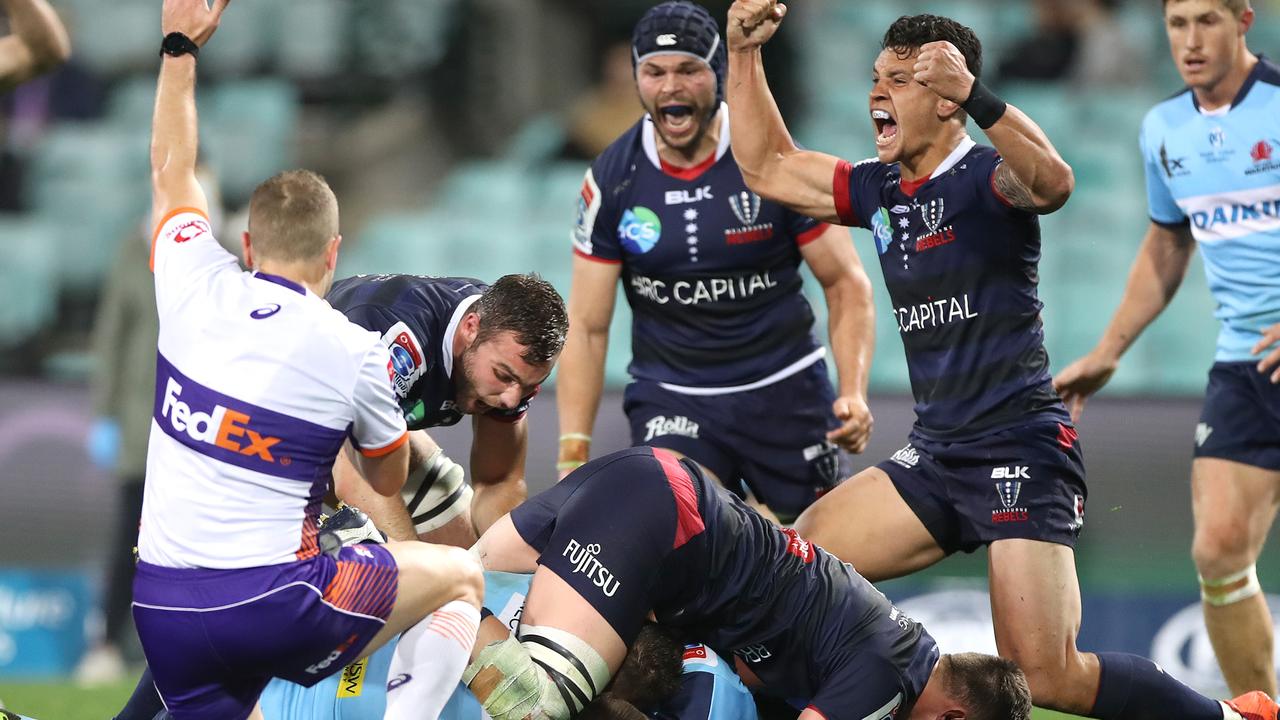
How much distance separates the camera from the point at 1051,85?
10219 millimetres

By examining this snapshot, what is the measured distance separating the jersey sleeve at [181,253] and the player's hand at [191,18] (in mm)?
505

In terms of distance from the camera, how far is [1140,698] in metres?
4.71

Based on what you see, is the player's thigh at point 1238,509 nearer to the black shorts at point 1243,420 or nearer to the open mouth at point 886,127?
the black shorts at point 1243,420

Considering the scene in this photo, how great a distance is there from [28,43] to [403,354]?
1.35 meters

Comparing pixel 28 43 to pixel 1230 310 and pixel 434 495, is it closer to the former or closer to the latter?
pixel 434 495

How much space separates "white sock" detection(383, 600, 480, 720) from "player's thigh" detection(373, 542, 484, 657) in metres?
0.04

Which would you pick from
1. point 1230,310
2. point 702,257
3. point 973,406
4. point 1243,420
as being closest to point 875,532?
point 973,406

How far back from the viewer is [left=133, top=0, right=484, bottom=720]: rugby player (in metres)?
3.70

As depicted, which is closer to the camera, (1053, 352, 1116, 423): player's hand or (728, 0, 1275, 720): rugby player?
(728, 0, 1275, 720): rugby player

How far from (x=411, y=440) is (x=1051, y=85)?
6.30 meters

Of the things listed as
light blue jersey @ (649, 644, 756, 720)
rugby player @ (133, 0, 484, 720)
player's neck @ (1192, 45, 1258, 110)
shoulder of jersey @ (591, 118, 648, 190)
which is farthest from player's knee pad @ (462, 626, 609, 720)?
player's neck @ (1192, 45, 1258, 110)

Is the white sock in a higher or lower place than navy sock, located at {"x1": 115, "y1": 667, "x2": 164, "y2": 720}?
higher

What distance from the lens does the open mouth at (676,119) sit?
5602mm

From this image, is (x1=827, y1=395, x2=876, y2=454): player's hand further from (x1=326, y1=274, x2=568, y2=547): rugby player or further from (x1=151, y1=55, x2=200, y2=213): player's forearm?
(x1=151, y1=55, x2=200, y2=213): player's forearm
